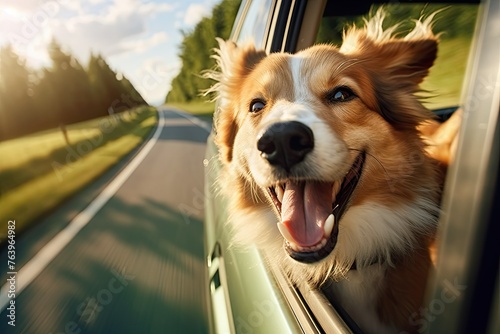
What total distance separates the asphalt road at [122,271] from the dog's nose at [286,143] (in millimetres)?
2113

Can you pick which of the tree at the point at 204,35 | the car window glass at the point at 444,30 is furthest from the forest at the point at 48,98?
the car window glass at the point at 444,30

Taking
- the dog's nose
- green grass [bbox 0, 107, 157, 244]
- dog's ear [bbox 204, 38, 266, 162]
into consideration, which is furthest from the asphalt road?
the dog's nose

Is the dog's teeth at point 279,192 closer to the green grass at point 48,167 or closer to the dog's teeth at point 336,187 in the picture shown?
the dog's teeth at point 336,187

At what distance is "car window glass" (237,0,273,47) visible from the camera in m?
2.81

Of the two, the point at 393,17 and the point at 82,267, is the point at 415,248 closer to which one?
the point at 393,17

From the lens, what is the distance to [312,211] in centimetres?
192

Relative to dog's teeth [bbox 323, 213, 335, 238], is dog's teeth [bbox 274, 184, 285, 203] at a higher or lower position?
higher

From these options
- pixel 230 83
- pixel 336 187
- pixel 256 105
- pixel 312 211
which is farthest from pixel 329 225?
pixel 230 83

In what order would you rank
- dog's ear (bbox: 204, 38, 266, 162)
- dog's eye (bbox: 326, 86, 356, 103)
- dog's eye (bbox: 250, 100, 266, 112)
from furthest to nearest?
dog's ear (bbox: 204, 38, 266, 162) → dog's eye (bbox: 250, 100, 266, 112) → dog's eye (bbox: 326, 86, 356, 103)

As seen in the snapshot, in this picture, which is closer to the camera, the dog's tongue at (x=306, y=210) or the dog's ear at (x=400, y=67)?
the dog's tongue at (x=306, y=210)

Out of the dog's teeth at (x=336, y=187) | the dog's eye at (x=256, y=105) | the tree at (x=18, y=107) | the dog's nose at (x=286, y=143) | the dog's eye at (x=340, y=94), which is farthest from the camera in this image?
the tree at (x=18, y=107)

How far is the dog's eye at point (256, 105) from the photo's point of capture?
2.36m

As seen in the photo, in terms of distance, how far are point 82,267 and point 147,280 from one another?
39.1 inches

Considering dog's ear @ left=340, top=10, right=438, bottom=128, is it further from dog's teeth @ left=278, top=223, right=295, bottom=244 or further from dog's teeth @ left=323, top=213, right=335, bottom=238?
dog's teeth @ left=278, top=223, right=295, bottom=244
